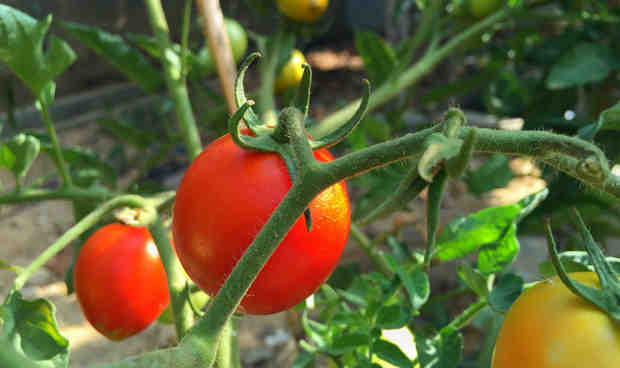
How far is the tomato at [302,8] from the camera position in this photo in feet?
3.08

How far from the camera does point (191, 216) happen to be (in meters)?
0.42

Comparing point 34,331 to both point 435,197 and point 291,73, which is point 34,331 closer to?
point 435,197

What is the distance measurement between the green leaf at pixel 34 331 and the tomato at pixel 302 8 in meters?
0.63

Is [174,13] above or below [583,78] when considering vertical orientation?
below

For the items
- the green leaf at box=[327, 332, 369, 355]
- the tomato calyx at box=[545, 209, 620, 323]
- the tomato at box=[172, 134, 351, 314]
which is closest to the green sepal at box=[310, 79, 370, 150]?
the tomato at box=[172, 134, 351, 314]

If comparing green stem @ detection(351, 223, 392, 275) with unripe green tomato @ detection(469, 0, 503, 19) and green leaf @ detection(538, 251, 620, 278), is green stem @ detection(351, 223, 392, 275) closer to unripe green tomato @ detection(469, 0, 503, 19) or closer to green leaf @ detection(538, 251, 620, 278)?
green leaf @ detection(538, 251, 620, 278)

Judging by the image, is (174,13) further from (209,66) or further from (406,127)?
(209,66)

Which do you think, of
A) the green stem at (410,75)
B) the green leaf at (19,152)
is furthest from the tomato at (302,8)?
the green leaf at (19,152)

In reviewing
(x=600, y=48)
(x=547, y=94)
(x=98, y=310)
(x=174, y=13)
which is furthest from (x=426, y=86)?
(x=98, y=310)

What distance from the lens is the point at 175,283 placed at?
0.55 metres

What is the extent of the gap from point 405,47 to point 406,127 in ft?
1.27

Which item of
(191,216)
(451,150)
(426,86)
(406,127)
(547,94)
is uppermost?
(451,150)

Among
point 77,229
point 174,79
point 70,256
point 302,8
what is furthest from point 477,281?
point 70,256

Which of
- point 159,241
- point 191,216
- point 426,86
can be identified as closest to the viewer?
point 191,216
